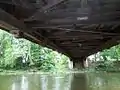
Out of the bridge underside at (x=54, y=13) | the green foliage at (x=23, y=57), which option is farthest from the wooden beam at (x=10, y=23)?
the green foliage at (x=23, y=57)

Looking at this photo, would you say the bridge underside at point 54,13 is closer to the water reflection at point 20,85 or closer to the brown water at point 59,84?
the water reflection at point 20,85

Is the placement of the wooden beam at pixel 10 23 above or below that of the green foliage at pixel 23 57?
below

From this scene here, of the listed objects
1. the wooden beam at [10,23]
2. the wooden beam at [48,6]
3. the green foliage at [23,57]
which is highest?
the green foliage at [23,57]

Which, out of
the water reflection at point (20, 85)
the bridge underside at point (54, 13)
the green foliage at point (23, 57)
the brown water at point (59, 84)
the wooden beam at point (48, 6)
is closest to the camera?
the wooden beam at point (48, 6)

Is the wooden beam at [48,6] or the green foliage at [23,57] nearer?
the wooden beam at [48,6]

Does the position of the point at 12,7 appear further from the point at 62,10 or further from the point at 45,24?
the point at 45,24

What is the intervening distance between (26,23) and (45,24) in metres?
0.38

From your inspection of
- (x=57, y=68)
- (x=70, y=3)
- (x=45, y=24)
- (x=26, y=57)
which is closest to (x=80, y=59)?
(x=57, y=68)

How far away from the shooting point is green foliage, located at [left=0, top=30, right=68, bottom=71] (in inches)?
772

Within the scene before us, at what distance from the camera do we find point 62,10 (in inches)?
172

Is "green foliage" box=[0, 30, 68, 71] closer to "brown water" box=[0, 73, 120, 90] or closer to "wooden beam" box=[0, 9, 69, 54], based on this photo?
"brown water" box=[0, 73, 120, 90]

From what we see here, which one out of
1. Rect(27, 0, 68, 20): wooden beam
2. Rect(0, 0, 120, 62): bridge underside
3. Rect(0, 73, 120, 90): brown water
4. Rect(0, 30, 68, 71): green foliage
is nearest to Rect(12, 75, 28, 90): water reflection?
Rect(0, 73, 120, 90): brown water

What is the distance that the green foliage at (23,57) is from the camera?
19.6 m

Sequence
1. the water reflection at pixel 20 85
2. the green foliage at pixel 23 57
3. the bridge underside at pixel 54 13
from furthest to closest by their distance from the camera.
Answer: the green foliage at pixel 23 57, the water reflection at pixel 20 85, the bridge underside at pixel 54 13
